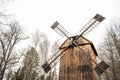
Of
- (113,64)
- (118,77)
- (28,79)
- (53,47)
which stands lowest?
(118,77)

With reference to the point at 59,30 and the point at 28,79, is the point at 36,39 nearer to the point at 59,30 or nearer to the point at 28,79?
the point at 28,79

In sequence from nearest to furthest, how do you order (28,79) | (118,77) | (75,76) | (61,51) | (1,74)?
(75,76)
(61,51)
(1,74)
(118,77)
(28,79)

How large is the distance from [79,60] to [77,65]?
1.84ft

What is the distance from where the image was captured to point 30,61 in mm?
24000

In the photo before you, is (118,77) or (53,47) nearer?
(118,77)

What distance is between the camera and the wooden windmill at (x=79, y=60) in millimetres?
13474

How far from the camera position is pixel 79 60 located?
46.8ft

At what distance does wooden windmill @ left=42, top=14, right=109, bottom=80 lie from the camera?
13.5 metres

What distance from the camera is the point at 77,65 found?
14086mm

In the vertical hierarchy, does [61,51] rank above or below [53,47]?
below

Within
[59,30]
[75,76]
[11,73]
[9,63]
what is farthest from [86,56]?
[11,73]

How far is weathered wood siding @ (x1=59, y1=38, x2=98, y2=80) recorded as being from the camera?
13.4 metres

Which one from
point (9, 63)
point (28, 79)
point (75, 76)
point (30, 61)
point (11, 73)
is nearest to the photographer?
point (75, 76)

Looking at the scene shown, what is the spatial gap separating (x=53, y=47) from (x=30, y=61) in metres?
5.73
